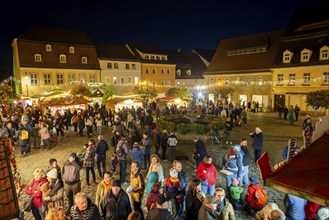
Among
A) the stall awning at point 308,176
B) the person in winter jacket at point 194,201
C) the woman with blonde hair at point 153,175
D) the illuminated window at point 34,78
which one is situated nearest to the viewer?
the stall awning at point 308,176

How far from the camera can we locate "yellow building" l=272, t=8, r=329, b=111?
27172 mm

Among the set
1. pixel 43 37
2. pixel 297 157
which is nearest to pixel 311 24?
pixel 297 157

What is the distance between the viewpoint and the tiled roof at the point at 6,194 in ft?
8.88

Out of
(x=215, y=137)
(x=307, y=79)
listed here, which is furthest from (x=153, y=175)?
(x=307, y=79)

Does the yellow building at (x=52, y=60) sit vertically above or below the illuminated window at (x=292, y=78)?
above

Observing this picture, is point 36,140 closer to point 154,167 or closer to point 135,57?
point 154,167

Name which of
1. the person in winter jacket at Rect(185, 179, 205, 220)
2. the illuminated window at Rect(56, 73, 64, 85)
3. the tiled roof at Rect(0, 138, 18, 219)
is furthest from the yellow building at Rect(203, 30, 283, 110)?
the tiled roof at Rect(0, 138, 18, 219)

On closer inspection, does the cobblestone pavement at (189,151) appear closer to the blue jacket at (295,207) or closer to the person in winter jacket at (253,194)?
the person in winter jacket at (253,194)

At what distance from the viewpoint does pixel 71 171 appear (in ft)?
22.9

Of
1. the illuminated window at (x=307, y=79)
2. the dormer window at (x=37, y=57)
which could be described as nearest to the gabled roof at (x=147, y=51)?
the dormer window at (x=37, y=57)

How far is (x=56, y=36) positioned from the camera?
3762 centimetres

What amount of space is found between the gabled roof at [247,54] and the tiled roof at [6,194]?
33.6m

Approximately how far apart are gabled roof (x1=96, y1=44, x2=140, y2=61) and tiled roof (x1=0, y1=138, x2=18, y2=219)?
38.5 meters

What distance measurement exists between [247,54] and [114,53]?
2127 cm
